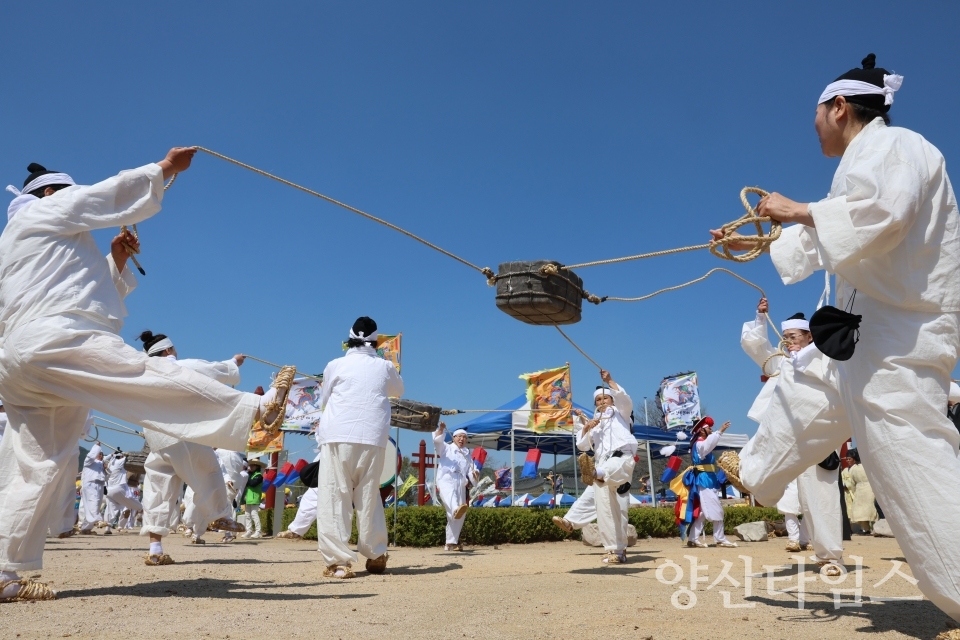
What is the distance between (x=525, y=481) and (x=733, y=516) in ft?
46.3

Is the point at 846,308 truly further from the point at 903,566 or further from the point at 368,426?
the point at 903,566

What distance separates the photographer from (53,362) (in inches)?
Answer: 148

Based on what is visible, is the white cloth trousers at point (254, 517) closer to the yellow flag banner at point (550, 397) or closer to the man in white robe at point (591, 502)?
the yellow flag banner at point (550, 397)

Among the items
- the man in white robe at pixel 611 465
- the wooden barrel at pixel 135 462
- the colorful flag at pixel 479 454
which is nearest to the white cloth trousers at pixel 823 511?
the man in white robe at pixel 611 465

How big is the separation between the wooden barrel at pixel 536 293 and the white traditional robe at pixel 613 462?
295 cm

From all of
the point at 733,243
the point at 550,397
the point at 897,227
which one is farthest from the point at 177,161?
the point at 550,397

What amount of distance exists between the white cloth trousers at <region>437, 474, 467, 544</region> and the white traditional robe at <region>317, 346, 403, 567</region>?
5684mm

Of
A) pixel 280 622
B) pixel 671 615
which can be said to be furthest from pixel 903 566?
pixel 280 622

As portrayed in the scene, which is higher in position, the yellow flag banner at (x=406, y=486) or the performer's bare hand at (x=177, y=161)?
the performer's bare hand at (x=177, y=161)

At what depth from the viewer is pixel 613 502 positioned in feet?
25.5

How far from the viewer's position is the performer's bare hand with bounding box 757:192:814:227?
3.13 meters

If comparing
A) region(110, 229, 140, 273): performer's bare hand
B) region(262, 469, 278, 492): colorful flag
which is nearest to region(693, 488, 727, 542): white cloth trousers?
region(262, 469, 278, 492): colorful flag

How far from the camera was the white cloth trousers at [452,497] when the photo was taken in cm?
1144

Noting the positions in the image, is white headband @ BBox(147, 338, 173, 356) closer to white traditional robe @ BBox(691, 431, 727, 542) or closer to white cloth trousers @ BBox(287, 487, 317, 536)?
white cloth trousers @ BBox(287, 487, 317, 536)
